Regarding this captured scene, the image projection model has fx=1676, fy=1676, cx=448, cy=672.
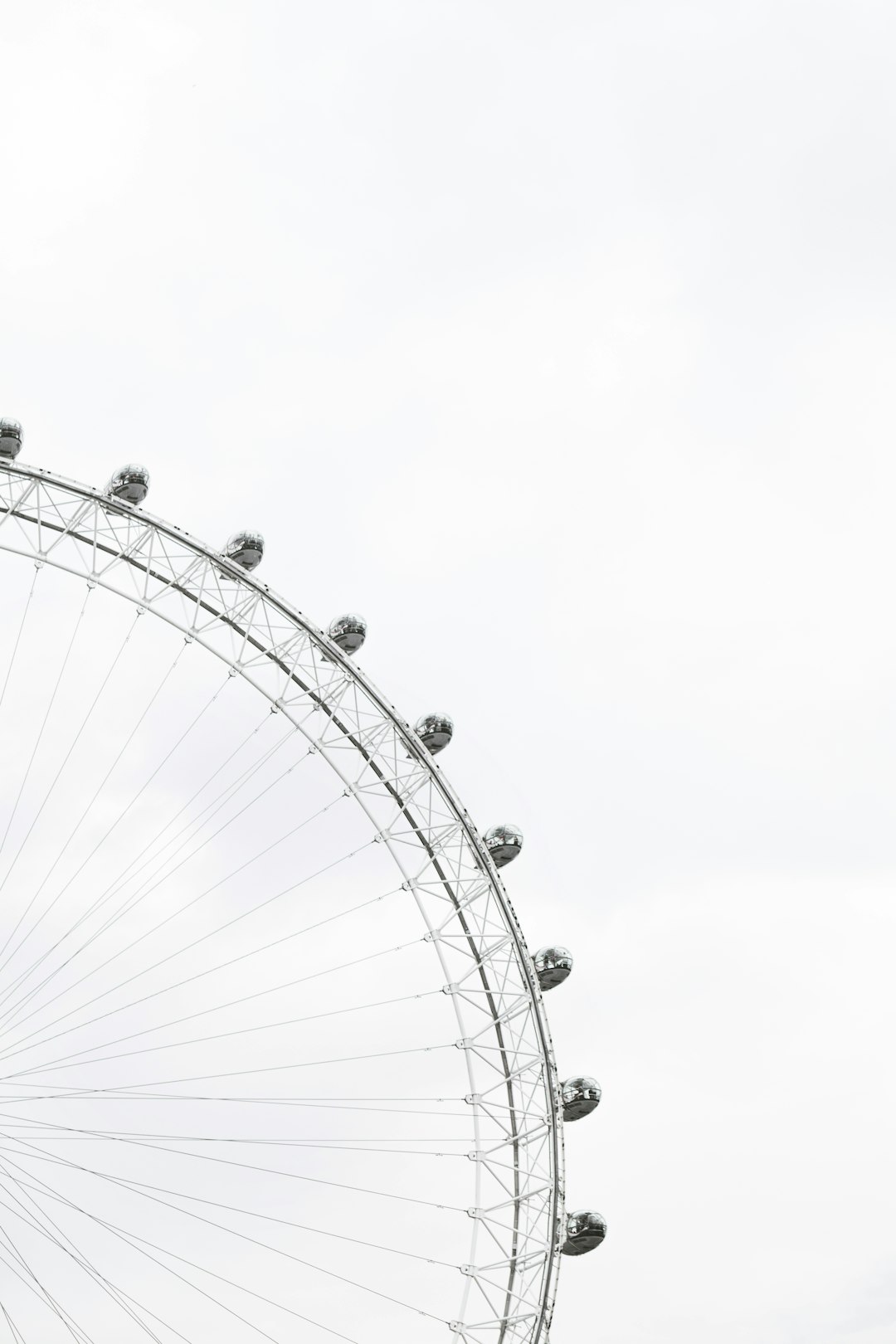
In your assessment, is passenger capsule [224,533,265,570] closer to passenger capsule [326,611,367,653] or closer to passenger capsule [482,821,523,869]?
passenger capsule [326,611,367,653]

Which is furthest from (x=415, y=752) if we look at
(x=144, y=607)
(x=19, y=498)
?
(x=19, y=498)

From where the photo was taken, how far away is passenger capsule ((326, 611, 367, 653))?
27.1 meters

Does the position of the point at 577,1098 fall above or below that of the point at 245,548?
below

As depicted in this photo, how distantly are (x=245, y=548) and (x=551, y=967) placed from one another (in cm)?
824

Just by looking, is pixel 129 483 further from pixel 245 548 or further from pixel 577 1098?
pixel 577 1098

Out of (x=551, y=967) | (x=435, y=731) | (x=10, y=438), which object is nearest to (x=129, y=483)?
(x=10, y=438)

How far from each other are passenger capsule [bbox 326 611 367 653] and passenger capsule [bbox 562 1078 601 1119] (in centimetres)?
772

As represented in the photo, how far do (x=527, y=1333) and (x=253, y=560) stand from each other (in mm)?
12556

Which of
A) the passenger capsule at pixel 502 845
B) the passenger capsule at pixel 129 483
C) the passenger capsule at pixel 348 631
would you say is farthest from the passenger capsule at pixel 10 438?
the passenger capsule at pixel 502 845

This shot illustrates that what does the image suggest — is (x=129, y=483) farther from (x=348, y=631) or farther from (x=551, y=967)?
(x=551, y=967)

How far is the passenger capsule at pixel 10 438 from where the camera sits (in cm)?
2583

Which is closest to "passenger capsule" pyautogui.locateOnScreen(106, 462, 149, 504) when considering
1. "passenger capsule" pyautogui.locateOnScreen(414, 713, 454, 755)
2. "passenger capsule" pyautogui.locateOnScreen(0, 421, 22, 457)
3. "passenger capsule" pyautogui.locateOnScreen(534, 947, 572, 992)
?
"passenger capsule" pyautogui.locateOnScreen(0, 421, 22, 457)

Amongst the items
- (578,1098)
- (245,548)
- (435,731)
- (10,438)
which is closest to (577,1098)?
(578,1098)

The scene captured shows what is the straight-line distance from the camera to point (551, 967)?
26.5 m
